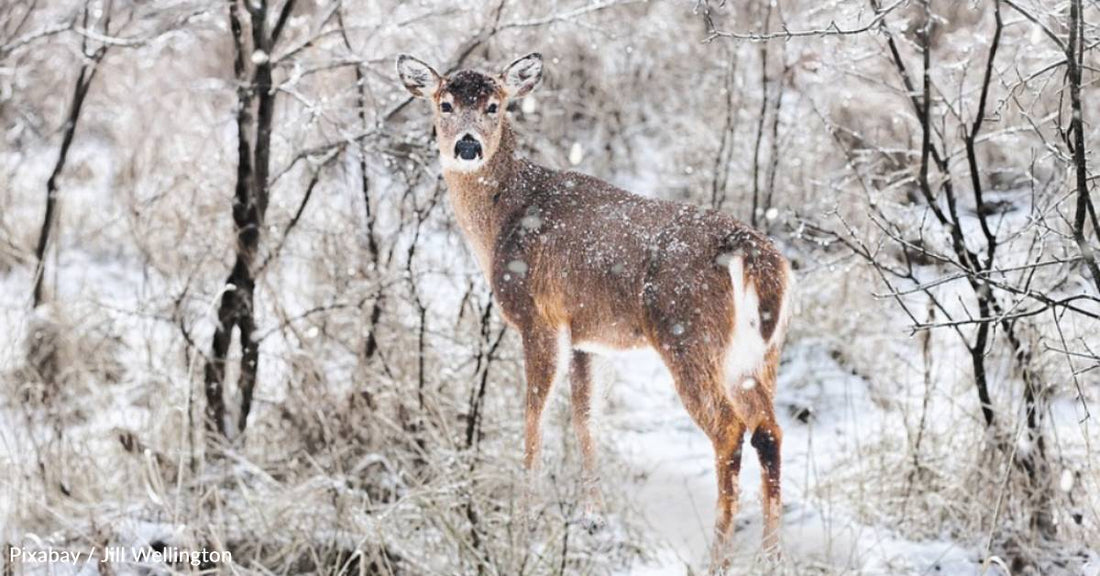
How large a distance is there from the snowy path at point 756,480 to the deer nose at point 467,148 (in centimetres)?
74

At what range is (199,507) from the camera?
4.22 metres

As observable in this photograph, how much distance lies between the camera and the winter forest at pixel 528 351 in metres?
3.78

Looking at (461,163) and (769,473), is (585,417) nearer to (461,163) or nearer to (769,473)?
(769,473)

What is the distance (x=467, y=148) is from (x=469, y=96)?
0.53 feet

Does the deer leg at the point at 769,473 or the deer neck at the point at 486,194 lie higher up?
the deer neck at the point at 486,194

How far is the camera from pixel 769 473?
3.19 m

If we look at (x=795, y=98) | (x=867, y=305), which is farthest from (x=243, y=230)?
(x=795, y=98)

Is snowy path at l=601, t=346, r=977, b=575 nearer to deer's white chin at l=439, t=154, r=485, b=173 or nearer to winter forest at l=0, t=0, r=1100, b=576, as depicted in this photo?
winter forest at l=0, t=0, r=1100, b=576

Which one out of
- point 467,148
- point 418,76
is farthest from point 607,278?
point 418,76

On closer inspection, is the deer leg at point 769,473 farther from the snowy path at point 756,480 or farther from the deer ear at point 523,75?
the deer ear at point 523,75

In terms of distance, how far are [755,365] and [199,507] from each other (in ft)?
7.15

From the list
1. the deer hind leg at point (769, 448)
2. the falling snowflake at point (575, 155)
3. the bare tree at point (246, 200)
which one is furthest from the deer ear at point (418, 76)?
the falling snowflake at point (575, 155)

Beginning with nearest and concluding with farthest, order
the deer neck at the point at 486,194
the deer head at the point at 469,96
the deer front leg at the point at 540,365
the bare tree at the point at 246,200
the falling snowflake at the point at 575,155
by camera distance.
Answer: the deer head at the point at 469,96 < the deer front leg at the point at 540,365 < the deer neck at the point at 486,194 < the bare tree at the point at 246,200 < the falling snowflake at the point at 575,155

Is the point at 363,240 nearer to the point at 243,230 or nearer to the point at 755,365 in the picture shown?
the point at 243,230
